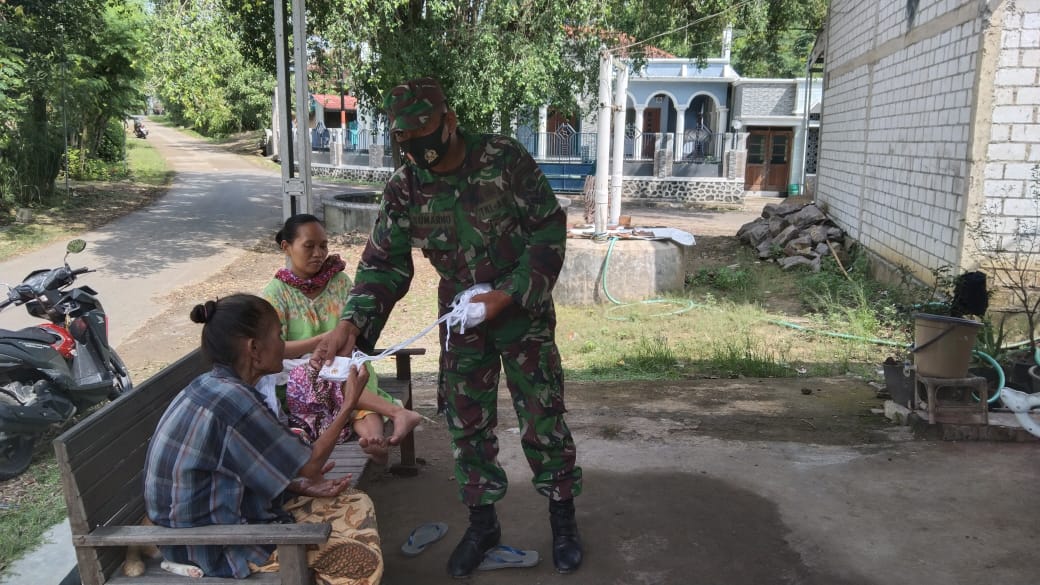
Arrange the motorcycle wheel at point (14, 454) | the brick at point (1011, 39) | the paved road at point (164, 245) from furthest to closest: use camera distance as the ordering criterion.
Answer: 1. the paved road at point (164, 245)
2. the brick at point (1011, 39)
3. the motorcycle wheel at point (14, 454)

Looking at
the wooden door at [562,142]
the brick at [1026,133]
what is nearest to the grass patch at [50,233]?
the brick at [1026,133]

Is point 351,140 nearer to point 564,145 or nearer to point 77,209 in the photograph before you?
point 564,145

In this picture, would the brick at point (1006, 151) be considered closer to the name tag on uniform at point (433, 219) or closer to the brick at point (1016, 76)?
the brick at point (1016, 76)

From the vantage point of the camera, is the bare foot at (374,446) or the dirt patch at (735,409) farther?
the dirt patch at (735,409)

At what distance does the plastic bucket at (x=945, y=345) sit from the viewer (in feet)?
14.3

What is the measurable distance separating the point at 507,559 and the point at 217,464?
1.25m

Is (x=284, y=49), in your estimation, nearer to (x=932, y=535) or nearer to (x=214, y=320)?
(x=214, y=320)

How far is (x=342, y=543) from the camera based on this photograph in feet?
7.83

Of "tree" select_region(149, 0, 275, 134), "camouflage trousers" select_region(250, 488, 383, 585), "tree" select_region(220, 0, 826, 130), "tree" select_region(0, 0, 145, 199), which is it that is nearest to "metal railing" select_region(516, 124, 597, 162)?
"tree" select_region(0, 0, 145, 199)

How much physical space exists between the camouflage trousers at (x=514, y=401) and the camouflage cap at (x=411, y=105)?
28.6 inches

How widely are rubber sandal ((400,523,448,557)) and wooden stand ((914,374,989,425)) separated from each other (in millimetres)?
2767

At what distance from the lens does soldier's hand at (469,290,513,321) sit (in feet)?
8.96

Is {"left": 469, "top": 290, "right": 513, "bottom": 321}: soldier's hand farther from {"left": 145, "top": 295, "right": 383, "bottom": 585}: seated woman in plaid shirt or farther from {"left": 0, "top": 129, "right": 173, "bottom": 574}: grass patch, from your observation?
{"left": 0, "top": 129, "right": 173, "bottom": 574}: grass patch

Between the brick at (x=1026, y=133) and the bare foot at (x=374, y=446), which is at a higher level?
the brick at (x=1026, y=133)
